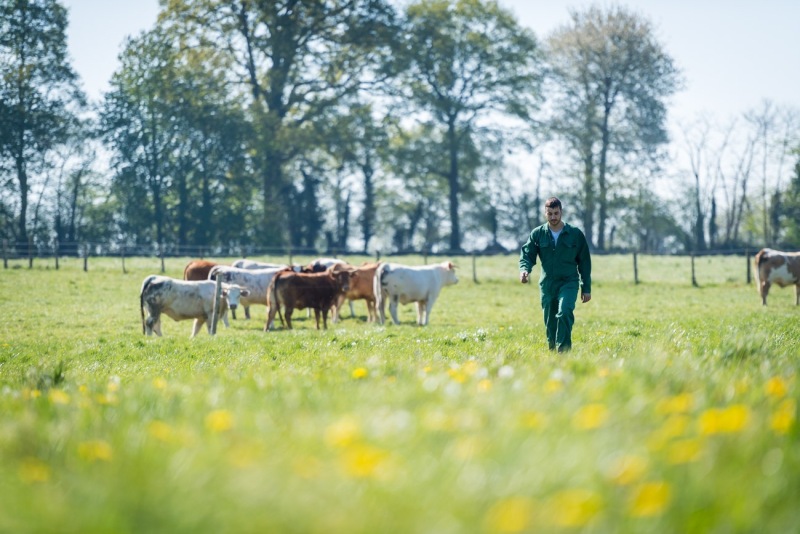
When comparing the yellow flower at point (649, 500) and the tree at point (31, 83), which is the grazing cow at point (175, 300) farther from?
the tree at point (31, 83)

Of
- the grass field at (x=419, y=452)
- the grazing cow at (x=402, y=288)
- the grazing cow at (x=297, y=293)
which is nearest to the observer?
the grass field at (x=419, y=452)

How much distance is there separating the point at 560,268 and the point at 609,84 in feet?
142

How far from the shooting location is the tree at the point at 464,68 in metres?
49.0

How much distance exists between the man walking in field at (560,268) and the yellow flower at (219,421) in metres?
6.33

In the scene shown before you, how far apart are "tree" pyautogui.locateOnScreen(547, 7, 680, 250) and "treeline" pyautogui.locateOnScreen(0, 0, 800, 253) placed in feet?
0.32

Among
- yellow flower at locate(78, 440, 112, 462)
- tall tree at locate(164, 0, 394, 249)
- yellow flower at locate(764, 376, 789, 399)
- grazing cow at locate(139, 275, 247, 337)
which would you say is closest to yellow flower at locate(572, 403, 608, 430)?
yellow flower at locate(764, 376, 789, 399)

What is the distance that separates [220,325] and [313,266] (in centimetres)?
378

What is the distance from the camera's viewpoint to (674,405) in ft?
11.4

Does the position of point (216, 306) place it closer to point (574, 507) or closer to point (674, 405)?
point (674, 405)

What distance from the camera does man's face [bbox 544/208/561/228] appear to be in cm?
960

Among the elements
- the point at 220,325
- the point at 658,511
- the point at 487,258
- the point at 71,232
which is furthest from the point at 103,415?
the point at 71,232

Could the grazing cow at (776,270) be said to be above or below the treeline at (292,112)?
below

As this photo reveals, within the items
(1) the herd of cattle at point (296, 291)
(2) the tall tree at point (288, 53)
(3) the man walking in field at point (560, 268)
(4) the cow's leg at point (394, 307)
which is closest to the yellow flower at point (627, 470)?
(3) the man walking in field at point (560, 268)

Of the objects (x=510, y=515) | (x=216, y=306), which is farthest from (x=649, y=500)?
(x=216, y=306)
